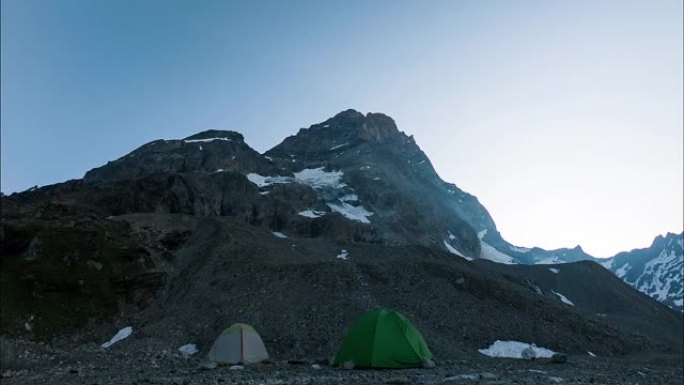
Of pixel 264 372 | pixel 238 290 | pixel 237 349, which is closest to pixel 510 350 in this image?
pixel 237 349

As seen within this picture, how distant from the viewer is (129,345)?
35.3 metres

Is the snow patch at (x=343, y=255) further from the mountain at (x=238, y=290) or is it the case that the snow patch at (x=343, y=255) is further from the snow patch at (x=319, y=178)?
the snow patch at (x=319, y=178)

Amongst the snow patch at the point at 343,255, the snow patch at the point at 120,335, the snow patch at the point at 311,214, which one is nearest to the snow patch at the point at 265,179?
the snow patch at the point at 311,214

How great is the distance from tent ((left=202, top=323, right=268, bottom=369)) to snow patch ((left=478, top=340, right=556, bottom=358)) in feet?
50.2

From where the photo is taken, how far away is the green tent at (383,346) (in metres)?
25.1

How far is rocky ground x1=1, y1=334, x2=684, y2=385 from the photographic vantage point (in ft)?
66.6

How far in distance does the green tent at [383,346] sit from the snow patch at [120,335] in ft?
65.8

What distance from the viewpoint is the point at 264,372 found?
2330 cm

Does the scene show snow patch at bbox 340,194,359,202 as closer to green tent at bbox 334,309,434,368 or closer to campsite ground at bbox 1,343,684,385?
campsite ground at bbox 1,343,684,385

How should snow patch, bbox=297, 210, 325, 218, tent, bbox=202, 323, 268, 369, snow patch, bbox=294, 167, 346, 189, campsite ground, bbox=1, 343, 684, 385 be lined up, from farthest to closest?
snow patch, bbox=294, 167, 346, 189
snow patch, bbox=297, 210, 325, 218
tent, bbox=202, 323, 268, 369
campsite ground, bbox=1, 343, 684, 385

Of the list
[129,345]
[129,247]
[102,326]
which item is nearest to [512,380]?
[129,345]

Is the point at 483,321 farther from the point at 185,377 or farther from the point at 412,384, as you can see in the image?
the point at 185,377

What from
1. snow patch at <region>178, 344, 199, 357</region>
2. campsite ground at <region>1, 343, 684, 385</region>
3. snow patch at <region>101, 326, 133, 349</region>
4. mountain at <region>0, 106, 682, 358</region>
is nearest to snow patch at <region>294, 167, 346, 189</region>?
mountain at <region>0, 106, 682, 358</region>

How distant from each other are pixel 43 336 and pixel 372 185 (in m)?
131
